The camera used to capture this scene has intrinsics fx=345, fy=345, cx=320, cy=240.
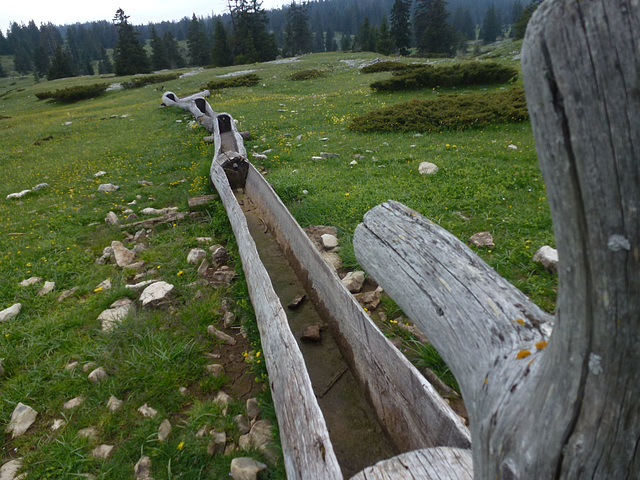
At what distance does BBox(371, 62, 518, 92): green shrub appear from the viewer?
582 inches

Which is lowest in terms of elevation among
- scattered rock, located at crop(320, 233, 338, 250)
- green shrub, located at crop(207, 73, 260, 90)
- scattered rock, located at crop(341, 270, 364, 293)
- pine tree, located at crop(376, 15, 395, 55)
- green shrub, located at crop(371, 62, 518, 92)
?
scattered rock, located at crop(341, 270, 364, 293)

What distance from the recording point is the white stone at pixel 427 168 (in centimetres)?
648

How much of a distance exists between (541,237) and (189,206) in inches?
217

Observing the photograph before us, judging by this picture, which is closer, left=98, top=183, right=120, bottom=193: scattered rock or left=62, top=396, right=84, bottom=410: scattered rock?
left=62, top=396, right=84, bottom=410: scattered rock

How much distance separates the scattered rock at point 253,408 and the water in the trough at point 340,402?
0.51 metres

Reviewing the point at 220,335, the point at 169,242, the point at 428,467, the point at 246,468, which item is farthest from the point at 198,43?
the point at 428,467

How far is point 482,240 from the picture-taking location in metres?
4.30

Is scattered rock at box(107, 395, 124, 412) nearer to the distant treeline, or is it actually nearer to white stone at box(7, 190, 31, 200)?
white stone at box(7, 190, 31, 200)

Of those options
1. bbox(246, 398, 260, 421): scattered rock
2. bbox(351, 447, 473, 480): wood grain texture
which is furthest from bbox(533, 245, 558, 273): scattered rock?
bbox(246, 398, 260, 421): scattered rock

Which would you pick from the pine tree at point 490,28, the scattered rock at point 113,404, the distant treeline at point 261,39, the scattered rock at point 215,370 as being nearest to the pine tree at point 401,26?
the distant treeline at point 261,39

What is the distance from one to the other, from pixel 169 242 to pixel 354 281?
3.05 metres

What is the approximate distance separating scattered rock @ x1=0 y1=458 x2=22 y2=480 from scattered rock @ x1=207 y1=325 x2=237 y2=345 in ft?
5.29

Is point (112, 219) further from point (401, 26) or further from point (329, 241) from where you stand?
point (401, 26)

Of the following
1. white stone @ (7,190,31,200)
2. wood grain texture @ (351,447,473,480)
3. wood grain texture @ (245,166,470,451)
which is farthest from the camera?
white stone @ (7,190,31,200)
